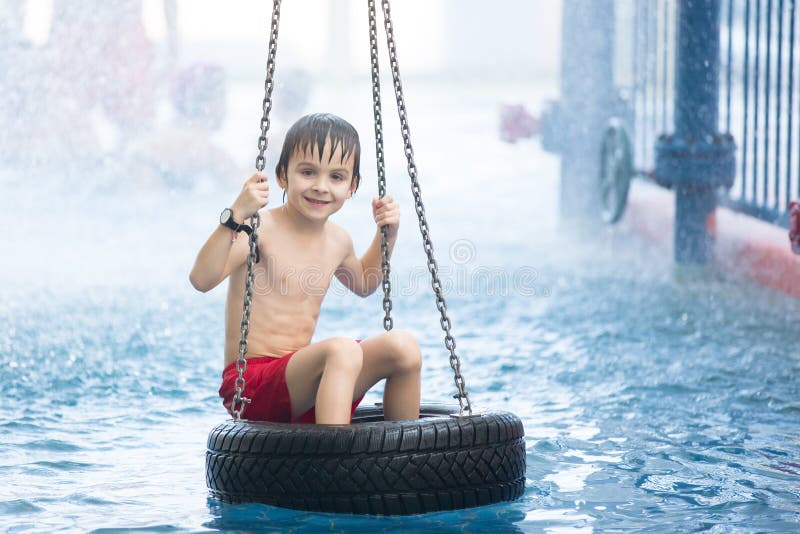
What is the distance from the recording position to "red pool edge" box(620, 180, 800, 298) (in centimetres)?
507

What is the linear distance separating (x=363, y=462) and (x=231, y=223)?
58 cm

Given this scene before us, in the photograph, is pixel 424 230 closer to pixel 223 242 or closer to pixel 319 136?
pixel 319 136

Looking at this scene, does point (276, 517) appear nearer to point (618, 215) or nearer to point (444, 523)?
point (444, 523)

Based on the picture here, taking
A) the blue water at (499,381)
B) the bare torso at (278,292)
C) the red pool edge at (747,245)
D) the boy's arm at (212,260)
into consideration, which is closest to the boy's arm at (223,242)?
the boy's arm at (212,260)

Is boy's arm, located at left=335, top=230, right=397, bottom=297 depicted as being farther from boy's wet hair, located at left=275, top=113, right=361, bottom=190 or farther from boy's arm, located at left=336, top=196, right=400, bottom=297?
boy's wet hair, located at left=275, top=113, right=361, bottom=190

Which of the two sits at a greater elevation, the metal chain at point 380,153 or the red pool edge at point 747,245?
the metal chain at point 380,153

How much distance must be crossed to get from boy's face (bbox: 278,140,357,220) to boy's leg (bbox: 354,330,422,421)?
33 centimetres

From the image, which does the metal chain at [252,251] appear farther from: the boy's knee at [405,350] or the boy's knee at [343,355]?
the boy's knee at [405,350]

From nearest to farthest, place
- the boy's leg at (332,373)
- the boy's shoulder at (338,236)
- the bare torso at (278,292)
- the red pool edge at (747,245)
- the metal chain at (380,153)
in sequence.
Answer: the boy's leg at (332,373), the metal chain at (380,153), the bare torso at (278,292), the boy's shoulder at (338,236), the red pool edge at (747,245)

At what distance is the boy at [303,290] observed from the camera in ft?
7.70

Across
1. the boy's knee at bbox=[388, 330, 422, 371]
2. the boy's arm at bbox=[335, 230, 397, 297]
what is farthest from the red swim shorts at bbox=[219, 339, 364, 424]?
the boy's arm at bbox=[335, 230, 397, 297]

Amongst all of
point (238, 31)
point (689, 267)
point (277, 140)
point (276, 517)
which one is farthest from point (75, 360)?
point (238, 31)

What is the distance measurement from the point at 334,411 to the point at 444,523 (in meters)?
0.31

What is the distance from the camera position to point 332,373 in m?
2.29
